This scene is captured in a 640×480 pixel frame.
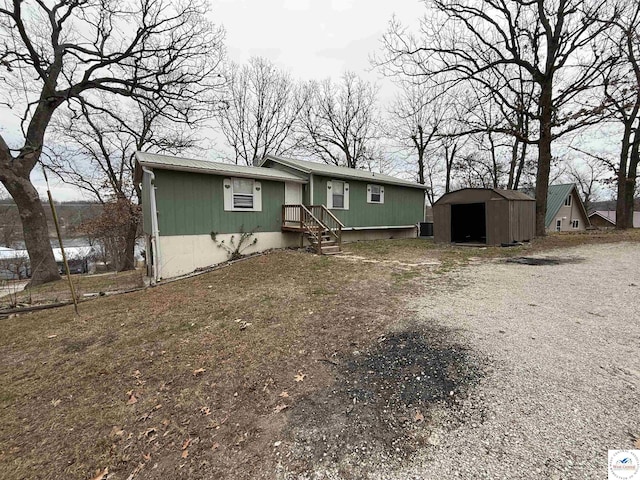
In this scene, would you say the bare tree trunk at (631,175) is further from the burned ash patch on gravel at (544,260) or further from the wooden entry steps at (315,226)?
the wooden entry steps at (315,226)

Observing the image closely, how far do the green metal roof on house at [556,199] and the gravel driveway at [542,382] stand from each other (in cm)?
2167

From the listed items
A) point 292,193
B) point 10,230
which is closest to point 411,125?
point 292,193

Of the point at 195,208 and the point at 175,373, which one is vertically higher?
the point at 195,208

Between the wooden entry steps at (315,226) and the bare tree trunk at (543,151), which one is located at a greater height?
the bare tree trunk at (543,151)

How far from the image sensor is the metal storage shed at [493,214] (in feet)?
33.2

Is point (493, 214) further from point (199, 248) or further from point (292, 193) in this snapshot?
point (199, 248)

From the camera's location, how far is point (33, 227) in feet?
31.3

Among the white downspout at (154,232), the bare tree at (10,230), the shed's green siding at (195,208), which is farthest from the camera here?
the bare tree at (10,230)

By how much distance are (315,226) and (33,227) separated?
934 cm

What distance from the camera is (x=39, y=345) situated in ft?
13.2

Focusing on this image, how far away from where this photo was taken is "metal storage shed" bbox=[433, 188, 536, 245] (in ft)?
33.2

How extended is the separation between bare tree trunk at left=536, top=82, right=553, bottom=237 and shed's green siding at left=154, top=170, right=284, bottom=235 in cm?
1122

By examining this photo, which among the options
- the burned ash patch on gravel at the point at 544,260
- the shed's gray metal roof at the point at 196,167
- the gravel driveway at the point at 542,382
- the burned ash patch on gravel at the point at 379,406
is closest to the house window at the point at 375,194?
the shed's gray metal roof at the point at 196,167

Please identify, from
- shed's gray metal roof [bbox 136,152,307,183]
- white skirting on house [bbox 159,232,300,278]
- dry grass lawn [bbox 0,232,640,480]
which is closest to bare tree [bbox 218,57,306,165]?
shed's gray metal roof [bbox 136,152,307,183]
